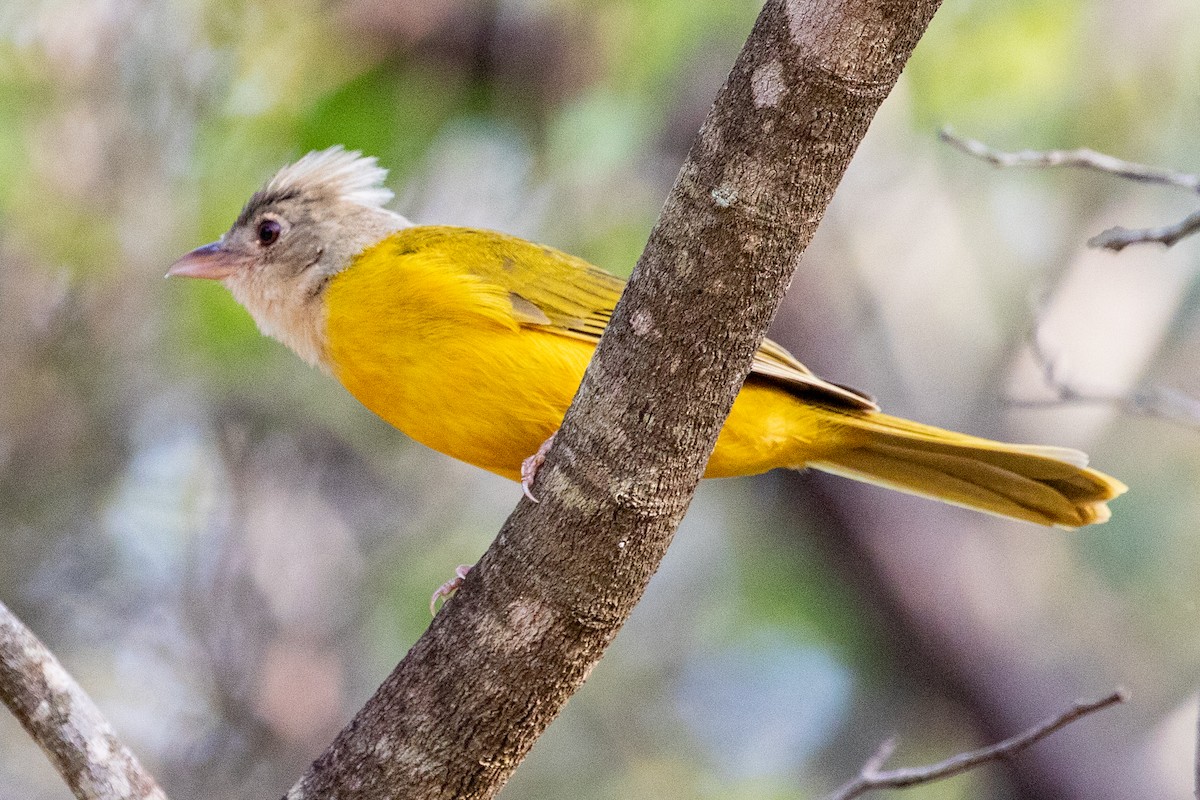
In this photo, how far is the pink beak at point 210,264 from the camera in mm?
4035

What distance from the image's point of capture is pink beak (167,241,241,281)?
13.2 feet

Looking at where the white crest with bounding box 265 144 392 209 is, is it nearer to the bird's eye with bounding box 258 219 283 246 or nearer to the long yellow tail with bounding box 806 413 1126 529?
the bird's eye with bounding box 258 219 283 246

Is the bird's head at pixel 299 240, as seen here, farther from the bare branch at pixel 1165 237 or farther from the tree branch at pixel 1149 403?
the bare branch at pixel 1165 237

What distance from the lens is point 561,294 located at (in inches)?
135

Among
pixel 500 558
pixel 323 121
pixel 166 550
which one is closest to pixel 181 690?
pixel 166 550

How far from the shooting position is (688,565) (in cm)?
728

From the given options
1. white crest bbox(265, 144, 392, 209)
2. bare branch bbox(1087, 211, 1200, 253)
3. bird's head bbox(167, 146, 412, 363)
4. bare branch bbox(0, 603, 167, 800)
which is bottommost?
bare branch bbox(0, 603, 167, 800)

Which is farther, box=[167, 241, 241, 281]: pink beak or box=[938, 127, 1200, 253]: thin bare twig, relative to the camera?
box=[167, 241, 241, 281]: pink beak

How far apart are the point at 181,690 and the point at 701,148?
14.6ft

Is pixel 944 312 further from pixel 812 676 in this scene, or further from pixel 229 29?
pixel 229 29

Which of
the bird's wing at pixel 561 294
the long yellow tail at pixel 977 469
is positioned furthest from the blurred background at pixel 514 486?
the bird's wing at pixel 561 294

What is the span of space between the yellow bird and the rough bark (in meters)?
0.91

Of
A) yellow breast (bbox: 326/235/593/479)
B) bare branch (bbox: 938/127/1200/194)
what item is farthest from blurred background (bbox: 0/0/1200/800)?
bare branch (bbox: 938/127/1200/194)

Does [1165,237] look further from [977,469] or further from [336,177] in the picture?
[336,177]
